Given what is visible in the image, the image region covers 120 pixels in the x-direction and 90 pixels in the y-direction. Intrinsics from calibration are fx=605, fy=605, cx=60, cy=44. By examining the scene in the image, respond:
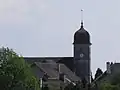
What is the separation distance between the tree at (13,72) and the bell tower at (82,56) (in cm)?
6284

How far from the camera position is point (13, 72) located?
7444 centimetres

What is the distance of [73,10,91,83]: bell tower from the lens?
14262 cm

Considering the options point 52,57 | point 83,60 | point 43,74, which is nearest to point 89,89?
point 43,74

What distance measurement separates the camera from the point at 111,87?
7250 centimetres

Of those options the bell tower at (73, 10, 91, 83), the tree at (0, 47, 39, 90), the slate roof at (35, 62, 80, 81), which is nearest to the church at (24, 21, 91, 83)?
the bell tower at (73, 10, 91, 83)

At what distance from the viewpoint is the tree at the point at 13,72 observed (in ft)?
232

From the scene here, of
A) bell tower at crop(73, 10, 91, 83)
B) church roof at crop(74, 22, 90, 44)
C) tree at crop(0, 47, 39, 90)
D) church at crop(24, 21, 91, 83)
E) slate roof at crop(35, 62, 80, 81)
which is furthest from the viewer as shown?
church roof at crop(74, 22, 90, 44)

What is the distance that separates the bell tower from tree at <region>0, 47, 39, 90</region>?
206 feet

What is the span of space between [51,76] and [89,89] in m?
25.0

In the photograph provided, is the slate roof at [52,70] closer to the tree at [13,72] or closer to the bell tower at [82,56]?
the bell tower at [82,56]

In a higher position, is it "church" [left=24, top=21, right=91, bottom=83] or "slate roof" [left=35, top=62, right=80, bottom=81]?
"church" [left=24, top=21, right=91, bottom=83]

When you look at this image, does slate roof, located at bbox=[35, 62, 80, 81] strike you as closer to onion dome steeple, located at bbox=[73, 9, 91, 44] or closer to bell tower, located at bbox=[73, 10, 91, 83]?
bell tower, located at bbox=[73, 10, 91, 83]

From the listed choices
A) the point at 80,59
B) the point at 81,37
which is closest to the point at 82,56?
the point at 80,59

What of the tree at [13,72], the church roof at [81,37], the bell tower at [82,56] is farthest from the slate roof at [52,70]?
the tree at [13,72]
